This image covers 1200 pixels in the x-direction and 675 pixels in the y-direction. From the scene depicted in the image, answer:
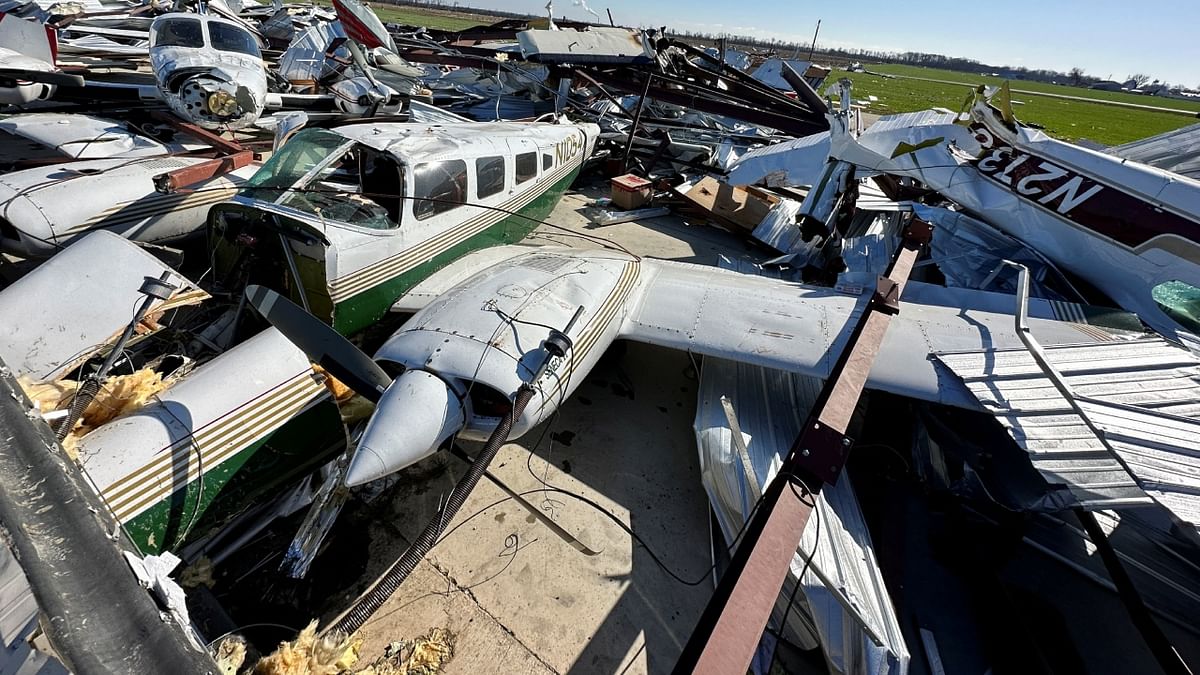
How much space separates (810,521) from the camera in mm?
3750

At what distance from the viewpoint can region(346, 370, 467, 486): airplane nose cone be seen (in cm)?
324

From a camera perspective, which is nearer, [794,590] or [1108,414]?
[794,590]

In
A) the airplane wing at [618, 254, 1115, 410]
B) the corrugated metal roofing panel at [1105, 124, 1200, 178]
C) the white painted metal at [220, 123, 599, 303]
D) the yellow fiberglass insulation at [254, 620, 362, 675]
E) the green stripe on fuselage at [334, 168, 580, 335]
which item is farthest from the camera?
the corrugated metal roofing panel at [1105, 124, 1200, 178]

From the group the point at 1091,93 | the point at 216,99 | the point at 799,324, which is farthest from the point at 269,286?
the point at 1091,93

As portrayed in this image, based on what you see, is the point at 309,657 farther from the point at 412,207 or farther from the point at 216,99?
the point at 216,99

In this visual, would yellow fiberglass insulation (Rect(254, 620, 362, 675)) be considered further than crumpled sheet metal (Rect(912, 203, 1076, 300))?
No

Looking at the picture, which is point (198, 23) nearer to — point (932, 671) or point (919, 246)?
point (919, 246)

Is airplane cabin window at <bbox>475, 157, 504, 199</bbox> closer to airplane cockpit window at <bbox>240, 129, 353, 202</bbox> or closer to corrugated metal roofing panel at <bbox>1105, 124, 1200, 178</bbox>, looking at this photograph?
airplane cockpit window at <bbox>240, 129, 353, 202</bbox>

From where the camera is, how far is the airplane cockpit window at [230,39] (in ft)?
30.9

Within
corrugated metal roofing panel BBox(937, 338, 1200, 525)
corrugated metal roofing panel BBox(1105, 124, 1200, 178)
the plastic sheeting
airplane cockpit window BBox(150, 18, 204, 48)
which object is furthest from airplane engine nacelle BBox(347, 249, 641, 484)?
airplane cockpit window BBox(150, 18, 204, 48)

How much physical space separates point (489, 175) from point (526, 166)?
41.2 inches

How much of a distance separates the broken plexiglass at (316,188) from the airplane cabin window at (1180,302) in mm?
8928

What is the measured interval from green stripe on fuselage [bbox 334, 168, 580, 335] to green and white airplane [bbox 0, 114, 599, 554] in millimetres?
18

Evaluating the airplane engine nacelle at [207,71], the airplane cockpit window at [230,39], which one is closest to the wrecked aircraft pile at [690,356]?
the airplane engine nacelle at [207,71]
